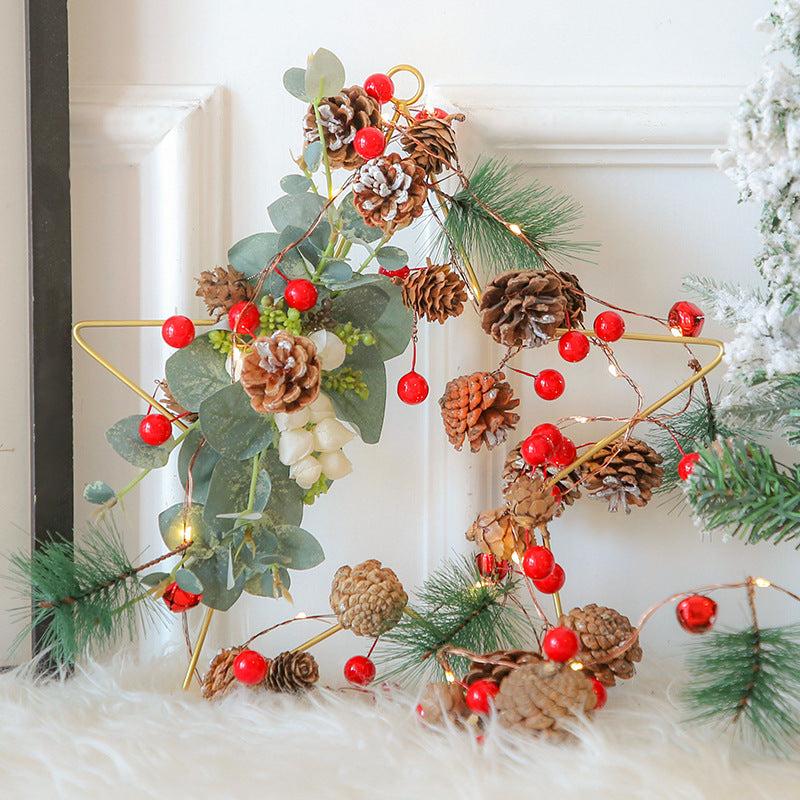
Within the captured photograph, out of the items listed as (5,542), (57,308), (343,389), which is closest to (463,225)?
(343,389)

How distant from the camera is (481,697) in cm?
51

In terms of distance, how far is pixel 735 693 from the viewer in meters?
0.48

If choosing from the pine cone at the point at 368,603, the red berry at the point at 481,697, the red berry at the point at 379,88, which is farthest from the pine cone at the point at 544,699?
the red berry at the point at 379,88

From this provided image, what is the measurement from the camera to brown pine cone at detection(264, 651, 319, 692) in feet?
Result: 1.97

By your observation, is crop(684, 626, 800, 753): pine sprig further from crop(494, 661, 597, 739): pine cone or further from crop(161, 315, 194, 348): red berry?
crop(161, 315, 194, 348): red berry

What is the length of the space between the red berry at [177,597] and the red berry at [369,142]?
0.37 metres

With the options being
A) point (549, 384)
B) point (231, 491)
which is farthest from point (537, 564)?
point (231, 491)

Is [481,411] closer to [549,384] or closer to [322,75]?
[549,384]

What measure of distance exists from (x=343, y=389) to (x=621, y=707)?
13.0 inches

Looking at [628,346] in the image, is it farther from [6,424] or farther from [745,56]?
[6,424]

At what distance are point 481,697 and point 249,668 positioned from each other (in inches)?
7.4

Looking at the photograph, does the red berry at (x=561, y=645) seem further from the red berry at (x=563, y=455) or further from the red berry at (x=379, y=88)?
the red berry at (x=379, y=88)

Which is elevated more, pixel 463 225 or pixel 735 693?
pixel 463 225

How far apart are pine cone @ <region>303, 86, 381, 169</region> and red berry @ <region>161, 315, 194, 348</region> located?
176 mm
